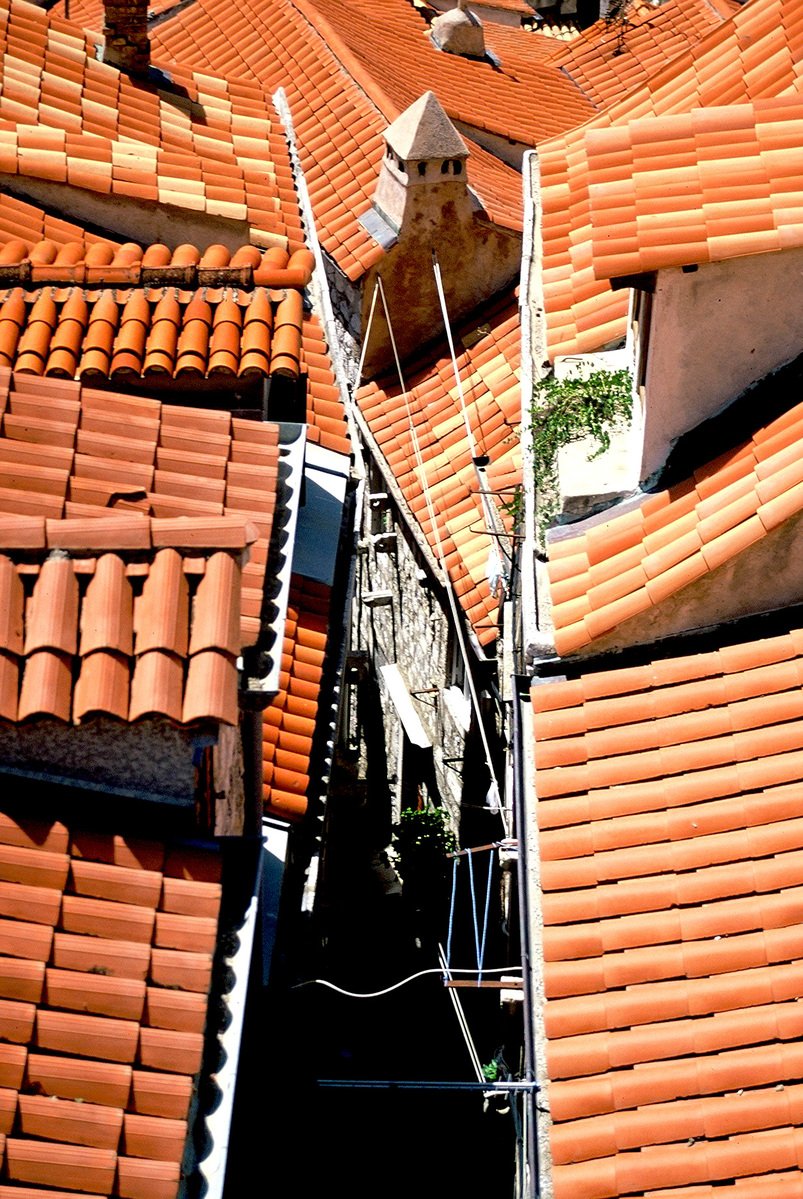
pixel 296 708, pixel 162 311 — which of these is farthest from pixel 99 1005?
pixel 162 311

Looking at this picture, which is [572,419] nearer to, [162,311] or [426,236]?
[162,311]

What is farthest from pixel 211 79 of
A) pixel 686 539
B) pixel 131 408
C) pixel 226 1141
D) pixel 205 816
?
pixel 226 1141

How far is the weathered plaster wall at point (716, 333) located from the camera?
383 inches

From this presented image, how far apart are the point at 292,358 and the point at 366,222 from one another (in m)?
8.90

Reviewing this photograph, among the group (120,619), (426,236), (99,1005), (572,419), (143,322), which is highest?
(426,236)

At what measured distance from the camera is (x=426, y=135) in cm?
1900

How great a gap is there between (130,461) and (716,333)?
12.6 feet

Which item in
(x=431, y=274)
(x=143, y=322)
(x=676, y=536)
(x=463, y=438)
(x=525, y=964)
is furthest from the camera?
(x=431, y=274)

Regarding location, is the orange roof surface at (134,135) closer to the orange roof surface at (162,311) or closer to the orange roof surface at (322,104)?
the orange roof surface at (162,311)

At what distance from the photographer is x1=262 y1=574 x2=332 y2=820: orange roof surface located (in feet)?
39.1

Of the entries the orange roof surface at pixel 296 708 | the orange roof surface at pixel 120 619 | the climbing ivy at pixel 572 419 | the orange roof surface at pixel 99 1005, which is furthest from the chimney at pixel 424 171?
the orange roof surface at pixel 99 1005

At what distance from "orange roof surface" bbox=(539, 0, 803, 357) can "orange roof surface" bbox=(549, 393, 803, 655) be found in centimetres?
255

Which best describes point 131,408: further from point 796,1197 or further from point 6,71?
point 6,71

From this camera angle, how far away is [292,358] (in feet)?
38.2
